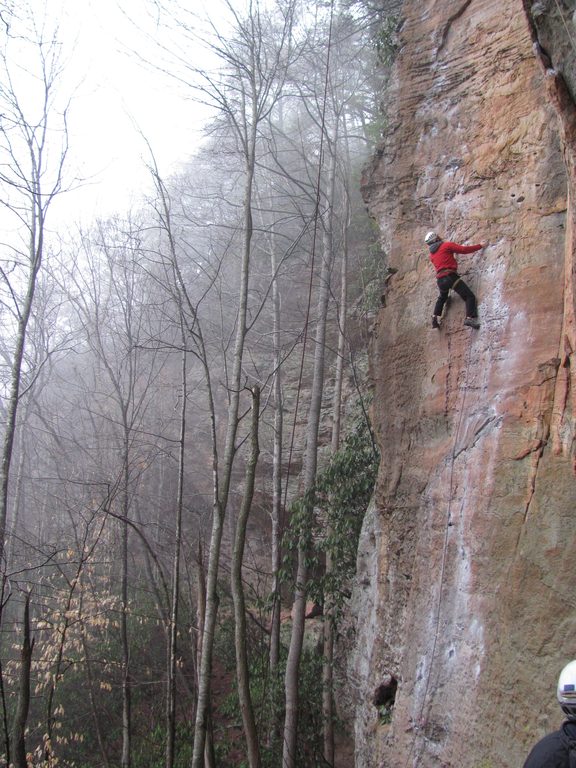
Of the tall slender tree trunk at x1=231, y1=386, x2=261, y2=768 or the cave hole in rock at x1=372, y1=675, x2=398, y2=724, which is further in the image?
the cave hole in rock at x1=372, y1=675, x2=398, y2=724

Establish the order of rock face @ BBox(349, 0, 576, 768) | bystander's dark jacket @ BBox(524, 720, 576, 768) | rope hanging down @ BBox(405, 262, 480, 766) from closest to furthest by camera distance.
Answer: bystander's dark jacket @ BBox(524, 720, 576, 768), rock face @ BBox(349, 0, 576, 768), rope hanging down @ BBox(405, 262, 480, 766)

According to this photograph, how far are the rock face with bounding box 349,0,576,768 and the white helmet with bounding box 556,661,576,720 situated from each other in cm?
109

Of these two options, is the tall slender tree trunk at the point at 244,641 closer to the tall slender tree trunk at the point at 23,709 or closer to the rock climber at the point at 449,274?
the tall slender tree trunk at the point at 23,709

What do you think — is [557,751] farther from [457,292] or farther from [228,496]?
[228,496]

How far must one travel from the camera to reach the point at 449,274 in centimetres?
543

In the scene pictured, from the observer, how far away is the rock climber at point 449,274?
5293mm

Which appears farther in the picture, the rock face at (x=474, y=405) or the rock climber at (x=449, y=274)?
the rock climber at (x=449, y=274)

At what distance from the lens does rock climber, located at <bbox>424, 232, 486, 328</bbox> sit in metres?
5.29

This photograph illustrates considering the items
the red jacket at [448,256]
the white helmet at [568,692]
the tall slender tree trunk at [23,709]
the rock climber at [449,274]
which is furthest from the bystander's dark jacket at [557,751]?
the red jacket at [448,256]

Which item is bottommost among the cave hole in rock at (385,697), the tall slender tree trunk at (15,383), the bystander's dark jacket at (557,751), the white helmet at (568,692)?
the cave hole in rock at (385,697)

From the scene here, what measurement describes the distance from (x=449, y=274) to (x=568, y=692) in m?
3.72

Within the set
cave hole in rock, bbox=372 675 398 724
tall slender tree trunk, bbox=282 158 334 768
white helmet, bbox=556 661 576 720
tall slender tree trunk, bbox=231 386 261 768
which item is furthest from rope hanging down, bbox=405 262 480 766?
tall slender tree trunk, bbox=282 158 334 768

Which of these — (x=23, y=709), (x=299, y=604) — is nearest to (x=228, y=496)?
(x=299, y=604)

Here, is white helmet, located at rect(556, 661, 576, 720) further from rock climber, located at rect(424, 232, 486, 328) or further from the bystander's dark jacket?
rock climber, located at rect(424, 232, 486, 328)
